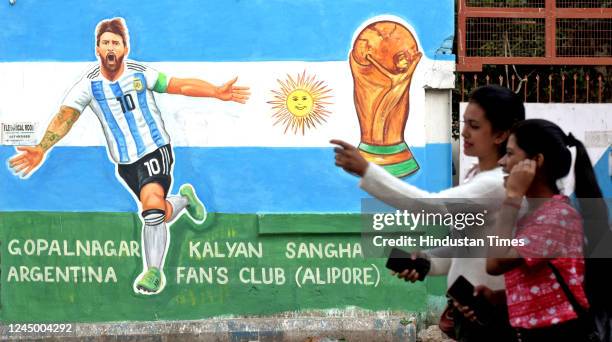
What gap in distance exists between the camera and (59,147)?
734 cm

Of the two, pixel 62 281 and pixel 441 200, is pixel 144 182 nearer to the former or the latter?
pixel 62 281

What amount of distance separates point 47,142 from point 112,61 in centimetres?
79

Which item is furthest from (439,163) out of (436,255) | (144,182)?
(436,255)

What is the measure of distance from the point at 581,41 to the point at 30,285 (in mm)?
4646

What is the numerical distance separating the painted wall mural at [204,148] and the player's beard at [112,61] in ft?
0.03

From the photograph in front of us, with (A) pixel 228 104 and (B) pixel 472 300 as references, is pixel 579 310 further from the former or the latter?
(A) pixel 228 104

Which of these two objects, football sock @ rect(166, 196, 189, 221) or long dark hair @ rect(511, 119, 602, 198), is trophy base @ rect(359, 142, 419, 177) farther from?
long dark hair @ rect(511, 119, 602, 198)

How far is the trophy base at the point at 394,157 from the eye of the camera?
23.8 feet

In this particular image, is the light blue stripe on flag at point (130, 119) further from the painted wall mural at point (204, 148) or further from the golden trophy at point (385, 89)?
the golden trophy at point (385, 89)

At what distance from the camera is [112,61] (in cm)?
732

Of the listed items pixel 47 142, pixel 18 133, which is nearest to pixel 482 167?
pixel 47 142

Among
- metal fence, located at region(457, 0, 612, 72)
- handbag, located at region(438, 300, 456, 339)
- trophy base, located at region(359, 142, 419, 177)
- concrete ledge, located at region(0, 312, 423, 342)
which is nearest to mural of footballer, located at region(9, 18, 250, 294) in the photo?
concrete ledge, located at region(0, 312, 423, 342)

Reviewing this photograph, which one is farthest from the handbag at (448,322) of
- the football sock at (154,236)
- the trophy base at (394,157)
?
the football sock at (154,236)

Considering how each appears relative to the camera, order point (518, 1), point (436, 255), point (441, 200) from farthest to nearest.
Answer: point (518, 1)
point (436, 255)
point (441, 200)
